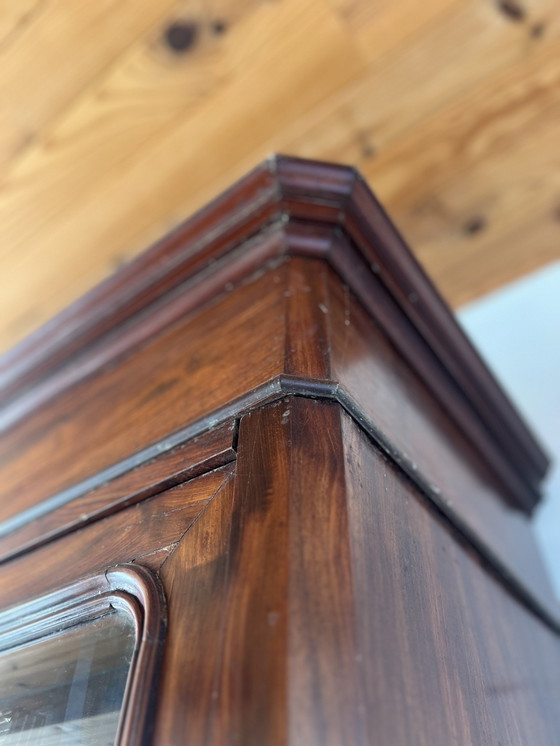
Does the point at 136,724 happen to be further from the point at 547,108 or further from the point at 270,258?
the point at 547,108

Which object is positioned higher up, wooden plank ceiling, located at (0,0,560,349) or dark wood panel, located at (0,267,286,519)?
wooden plank ceiling, located at (0,0,560,349)

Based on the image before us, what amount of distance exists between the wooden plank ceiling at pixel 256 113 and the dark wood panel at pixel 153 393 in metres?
0.35

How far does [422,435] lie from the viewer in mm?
507

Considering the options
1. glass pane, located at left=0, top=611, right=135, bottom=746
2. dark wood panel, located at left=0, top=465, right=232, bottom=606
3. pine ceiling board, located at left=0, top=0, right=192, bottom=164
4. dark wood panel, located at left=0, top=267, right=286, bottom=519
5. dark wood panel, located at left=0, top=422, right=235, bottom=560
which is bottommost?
glass pane, located at left=0, top=611, right=135, bottom=746

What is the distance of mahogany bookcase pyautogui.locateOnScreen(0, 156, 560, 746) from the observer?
288 mm

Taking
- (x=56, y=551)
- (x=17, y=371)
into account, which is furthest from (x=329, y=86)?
(x=56, y=551)

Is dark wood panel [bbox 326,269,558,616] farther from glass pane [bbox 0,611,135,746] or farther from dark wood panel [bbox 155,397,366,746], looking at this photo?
glass pane [bbox 0,611,135,746]

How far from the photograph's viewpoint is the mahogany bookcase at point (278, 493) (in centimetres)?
29

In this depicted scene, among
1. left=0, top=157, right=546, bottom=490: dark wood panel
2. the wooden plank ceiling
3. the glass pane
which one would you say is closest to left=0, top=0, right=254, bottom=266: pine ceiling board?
the wooden plank ceiling

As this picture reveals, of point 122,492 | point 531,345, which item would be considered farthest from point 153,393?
point 531,345

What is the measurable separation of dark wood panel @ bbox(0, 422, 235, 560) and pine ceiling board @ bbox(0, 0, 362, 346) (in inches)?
18.9

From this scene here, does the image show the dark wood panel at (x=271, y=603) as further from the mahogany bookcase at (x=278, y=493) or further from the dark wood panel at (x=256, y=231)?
the dark wood panel at (x=256, y=231)

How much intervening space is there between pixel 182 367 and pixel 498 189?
60cm

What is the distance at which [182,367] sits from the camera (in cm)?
48
